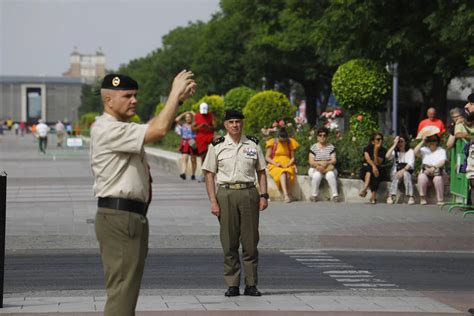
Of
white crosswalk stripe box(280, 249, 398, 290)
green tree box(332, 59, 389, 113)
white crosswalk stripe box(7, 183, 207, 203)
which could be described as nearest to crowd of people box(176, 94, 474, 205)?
white crosswalk stripe box(7, 183, 207, 203)

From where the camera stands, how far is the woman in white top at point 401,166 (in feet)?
67.0

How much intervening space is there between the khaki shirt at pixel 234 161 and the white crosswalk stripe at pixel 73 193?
11238mm

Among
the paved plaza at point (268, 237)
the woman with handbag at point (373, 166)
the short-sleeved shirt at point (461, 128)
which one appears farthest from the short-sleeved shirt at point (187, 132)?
the short-sleeved shirt at point (461, 128)

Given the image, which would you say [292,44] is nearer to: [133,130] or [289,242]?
[289,242]

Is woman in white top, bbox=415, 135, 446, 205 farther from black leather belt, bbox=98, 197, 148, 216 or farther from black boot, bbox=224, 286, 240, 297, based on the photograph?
black leather belt, bbox=98, 197, 148, 216

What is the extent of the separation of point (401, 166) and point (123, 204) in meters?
14.2

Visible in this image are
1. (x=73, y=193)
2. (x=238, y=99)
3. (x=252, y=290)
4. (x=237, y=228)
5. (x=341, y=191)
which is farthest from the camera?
(x=238, y=99)

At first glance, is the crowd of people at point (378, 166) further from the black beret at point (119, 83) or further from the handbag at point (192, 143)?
the black beret at point (119, 83)

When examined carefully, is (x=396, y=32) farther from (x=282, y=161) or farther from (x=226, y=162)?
(x=226, y=162)

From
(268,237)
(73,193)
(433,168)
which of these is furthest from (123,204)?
(73,193)

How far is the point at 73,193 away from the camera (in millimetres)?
23516

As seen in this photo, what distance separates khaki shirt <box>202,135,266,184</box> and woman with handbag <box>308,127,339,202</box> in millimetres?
10012

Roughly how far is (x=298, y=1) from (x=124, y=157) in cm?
3489

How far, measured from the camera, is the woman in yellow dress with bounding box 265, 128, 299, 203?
20.6 m
